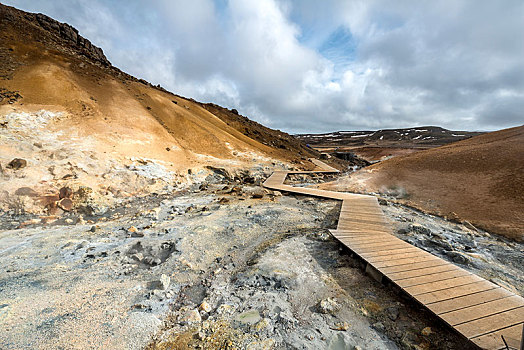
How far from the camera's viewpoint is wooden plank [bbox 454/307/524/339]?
3223 millimetres

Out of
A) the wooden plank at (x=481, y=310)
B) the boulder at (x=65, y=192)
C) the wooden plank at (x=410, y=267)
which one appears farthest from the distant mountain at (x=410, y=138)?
the boulder at (x=65, y=192)

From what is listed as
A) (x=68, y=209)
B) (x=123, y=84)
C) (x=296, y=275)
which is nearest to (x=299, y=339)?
(x=296, y=275)

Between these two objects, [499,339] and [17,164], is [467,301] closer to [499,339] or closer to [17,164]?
[499,339]

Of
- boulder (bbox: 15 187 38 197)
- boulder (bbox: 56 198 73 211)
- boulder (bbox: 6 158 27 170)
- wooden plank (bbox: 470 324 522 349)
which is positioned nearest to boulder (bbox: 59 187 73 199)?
boulder (bbox: 56 198 73 211)

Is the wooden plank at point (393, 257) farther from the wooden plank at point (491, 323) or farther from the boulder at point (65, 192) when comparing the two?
the boulder at point (65, 192)

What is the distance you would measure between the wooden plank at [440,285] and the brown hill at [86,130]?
13456 mm

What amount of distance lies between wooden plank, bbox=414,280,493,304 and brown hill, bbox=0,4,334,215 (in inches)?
536

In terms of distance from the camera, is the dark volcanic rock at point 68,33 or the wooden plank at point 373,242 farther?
the dark volcanic rock at point 68,33

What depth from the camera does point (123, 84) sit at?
23281 millimetres

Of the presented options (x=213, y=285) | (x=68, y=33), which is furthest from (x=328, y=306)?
(x=68, y=33)

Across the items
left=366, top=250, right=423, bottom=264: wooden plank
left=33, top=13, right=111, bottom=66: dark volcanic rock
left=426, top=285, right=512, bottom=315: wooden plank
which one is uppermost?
left=33, top=13, right=111, bottom=66: dark volcanic rock

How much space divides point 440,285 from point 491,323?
3.00 feet

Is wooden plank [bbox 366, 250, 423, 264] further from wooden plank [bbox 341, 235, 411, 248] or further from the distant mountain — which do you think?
the distant mountain

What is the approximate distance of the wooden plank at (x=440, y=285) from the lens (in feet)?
13.6
